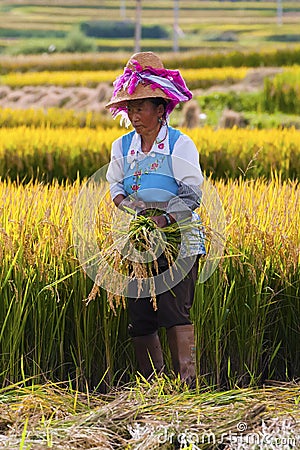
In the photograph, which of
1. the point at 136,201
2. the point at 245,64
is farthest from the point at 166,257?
the point at 245,64

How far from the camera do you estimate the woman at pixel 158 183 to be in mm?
3309

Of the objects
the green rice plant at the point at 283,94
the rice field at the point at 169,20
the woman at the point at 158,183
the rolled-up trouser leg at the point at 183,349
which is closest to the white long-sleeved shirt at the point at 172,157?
the woman at the point at 158,183

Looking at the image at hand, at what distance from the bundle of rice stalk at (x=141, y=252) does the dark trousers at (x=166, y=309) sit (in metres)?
0.07

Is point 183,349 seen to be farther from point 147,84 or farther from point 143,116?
point 147,84

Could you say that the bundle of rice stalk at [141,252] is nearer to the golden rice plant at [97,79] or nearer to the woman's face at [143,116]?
the woman's face at [143,116]

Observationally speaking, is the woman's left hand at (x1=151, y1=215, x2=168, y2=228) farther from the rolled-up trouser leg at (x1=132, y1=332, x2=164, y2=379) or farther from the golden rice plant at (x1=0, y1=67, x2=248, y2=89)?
the golden rice plant at (x1=0, y1=67, x2=248, y2=89)

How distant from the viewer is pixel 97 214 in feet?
11.7

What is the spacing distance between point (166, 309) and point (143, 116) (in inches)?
27.0

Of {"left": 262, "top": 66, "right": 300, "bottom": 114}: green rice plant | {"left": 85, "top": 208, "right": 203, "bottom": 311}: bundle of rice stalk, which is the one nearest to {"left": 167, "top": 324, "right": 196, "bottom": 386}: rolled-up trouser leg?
{"left": 85, "top": 208, "right": 203, "bottom": 311}: bundle of rice stalk

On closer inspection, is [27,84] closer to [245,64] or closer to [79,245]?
[245,64]

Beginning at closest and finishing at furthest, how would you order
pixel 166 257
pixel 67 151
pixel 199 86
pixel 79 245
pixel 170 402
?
pixel 170 402
pixel 166 257
pixel 79 245
pixel 67 151
pixel 199 86

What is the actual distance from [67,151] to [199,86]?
37.5 ft

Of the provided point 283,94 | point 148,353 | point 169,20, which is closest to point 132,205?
point 148,353

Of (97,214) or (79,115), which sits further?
(79,115)
